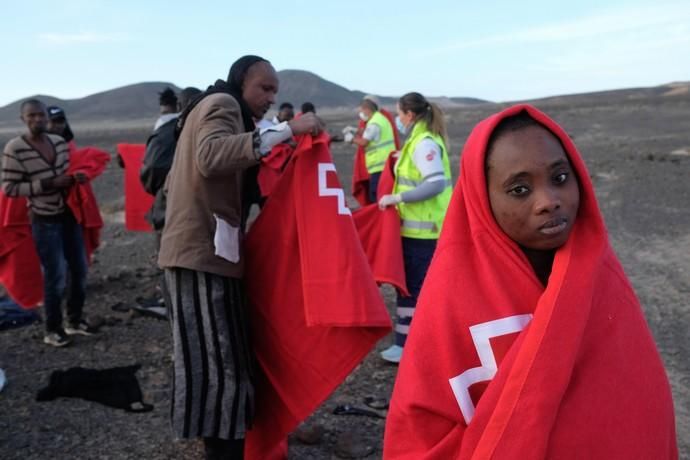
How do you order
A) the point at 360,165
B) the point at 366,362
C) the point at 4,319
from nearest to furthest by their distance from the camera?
the point at 366,362
the point at 4,319
the point at 360,165

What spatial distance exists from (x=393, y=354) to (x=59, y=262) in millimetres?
2937

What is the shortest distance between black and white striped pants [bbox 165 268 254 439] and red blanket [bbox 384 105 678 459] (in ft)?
5.19

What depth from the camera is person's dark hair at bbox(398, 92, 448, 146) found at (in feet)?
17.5

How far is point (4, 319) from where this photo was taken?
6789mm

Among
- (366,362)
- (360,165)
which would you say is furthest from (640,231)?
(366,362)

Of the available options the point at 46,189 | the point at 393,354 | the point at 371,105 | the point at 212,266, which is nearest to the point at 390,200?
the point at 393,354

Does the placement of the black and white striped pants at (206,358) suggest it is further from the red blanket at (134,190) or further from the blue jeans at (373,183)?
the blue jeans at (373,183)

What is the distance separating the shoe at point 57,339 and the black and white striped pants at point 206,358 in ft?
9.98

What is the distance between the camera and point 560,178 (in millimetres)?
1930

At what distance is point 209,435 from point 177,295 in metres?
0.72

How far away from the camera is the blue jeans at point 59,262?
596 cm

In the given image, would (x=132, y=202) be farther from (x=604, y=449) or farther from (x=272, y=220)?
(x=604, y=449)

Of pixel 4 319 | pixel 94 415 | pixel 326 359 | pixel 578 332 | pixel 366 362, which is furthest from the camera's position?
pixel 4 319

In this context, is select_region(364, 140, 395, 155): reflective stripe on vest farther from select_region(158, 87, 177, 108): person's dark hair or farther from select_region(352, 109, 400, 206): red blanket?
select_region(158, 87, 177, 108): person's dark hair
